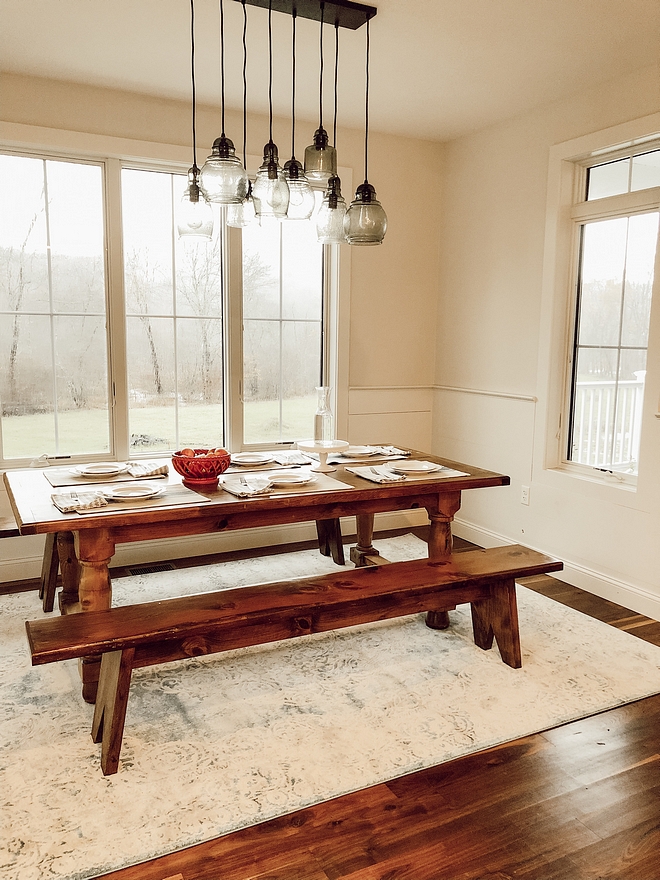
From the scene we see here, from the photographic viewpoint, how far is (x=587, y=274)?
3721 millimetres

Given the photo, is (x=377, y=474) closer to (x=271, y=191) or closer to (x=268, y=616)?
(x=268, y=616)

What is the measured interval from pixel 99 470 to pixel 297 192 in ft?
4.45

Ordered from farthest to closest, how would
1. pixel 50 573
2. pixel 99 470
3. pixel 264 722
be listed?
pixel 50 573, pixel 99 470, pixel 264 722

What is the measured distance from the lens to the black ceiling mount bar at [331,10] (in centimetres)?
262

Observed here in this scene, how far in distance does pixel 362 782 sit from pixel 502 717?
62cm

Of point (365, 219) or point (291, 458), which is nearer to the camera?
point (365, 219)

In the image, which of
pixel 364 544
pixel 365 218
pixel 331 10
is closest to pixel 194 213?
pixel 365 218

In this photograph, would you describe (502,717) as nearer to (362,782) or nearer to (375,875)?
(362,782)

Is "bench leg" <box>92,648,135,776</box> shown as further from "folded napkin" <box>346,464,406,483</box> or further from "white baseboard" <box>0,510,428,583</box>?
"white baseboard" <box>0,510,428,583</box>

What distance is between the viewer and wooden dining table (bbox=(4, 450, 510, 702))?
2279 mm

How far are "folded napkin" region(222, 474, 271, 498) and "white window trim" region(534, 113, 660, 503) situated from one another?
1.89 m

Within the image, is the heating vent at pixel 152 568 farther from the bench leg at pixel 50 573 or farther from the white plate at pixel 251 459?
the white plate at pixel 251 459

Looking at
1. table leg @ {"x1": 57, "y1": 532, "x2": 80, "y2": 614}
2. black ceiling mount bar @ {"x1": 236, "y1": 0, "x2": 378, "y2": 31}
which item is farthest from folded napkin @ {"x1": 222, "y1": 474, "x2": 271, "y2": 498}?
black ceiling mount bar @ {"x1": 236, "y1": 0, "x2": 378, "y2": 31}

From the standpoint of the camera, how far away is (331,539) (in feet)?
13.2
